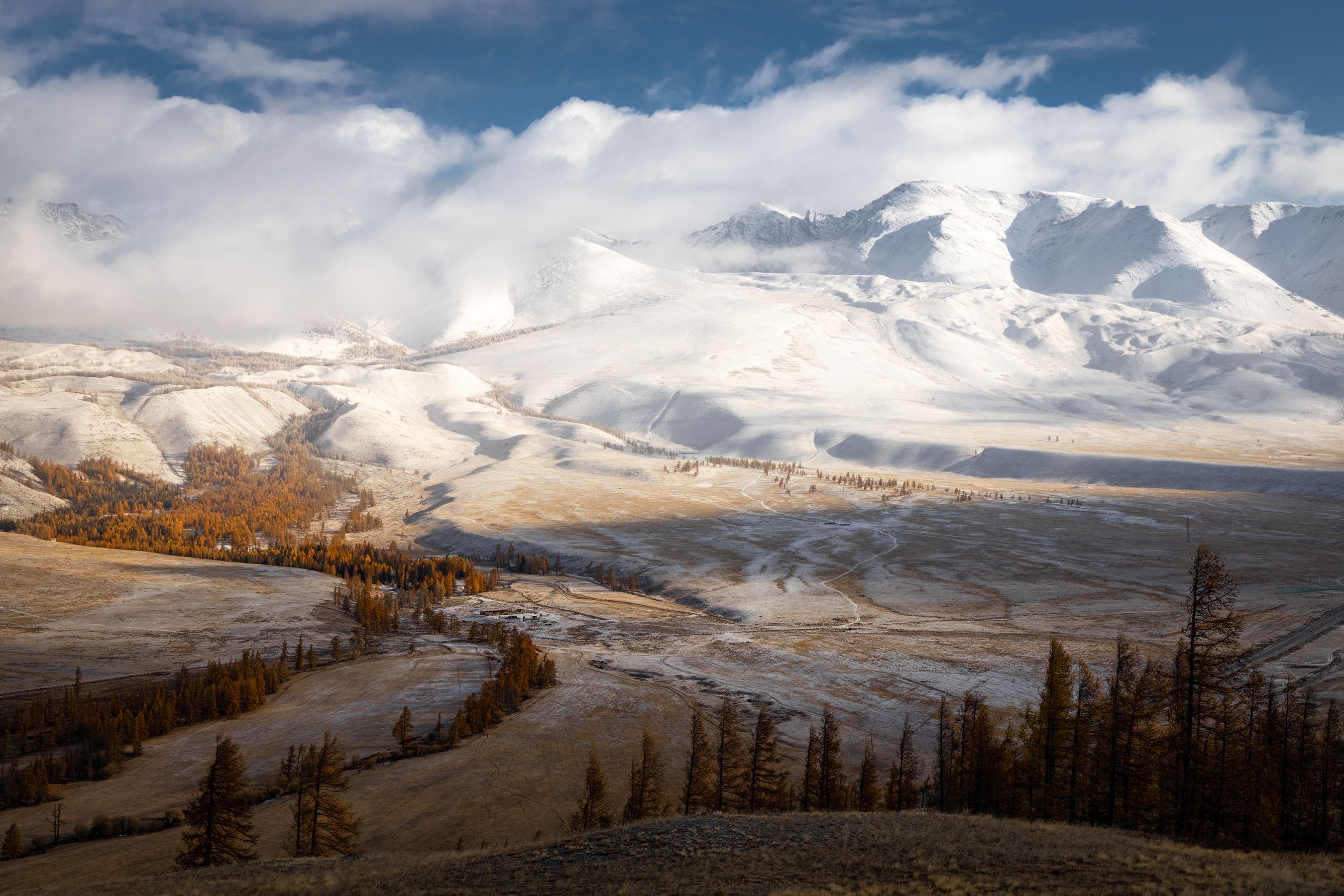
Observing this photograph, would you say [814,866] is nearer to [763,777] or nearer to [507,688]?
[763,777]

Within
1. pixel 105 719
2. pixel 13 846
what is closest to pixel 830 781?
pixel 13 846

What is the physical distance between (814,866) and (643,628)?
226 feet

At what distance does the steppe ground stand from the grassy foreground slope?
12.2m

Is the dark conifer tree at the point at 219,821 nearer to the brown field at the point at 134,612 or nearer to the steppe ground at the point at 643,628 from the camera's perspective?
the steppe ground at the point at 643,628

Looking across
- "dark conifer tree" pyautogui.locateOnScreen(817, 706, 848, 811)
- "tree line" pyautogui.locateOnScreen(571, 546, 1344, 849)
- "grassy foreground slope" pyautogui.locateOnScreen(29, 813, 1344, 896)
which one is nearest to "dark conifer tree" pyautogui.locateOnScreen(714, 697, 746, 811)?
"tree line" pyautogui.locateOnScreen(571, 546, 1344, 849)

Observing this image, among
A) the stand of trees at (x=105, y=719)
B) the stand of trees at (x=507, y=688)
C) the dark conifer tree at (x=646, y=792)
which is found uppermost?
the dark conifer tree at (x=646, y=792)

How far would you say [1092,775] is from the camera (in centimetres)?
3894

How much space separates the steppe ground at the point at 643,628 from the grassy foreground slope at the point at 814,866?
12202mm

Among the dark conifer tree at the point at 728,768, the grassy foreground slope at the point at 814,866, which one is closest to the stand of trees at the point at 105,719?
the grassy foreground slope at the point at 814,866

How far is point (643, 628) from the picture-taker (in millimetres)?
93125

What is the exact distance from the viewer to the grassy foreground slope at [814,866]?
2166 centimetres

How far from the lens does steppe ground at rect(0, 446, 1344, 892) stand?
165ft

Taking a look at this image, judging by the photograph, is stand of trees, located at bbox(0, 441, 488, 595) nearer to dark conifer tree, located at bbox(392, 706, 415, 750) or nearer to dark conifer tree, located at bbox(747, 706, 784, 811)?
dark conifer tree, located at bbox(392, 706, 415, 750)

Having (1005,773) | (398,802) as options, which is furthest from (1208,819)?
(398,802)
